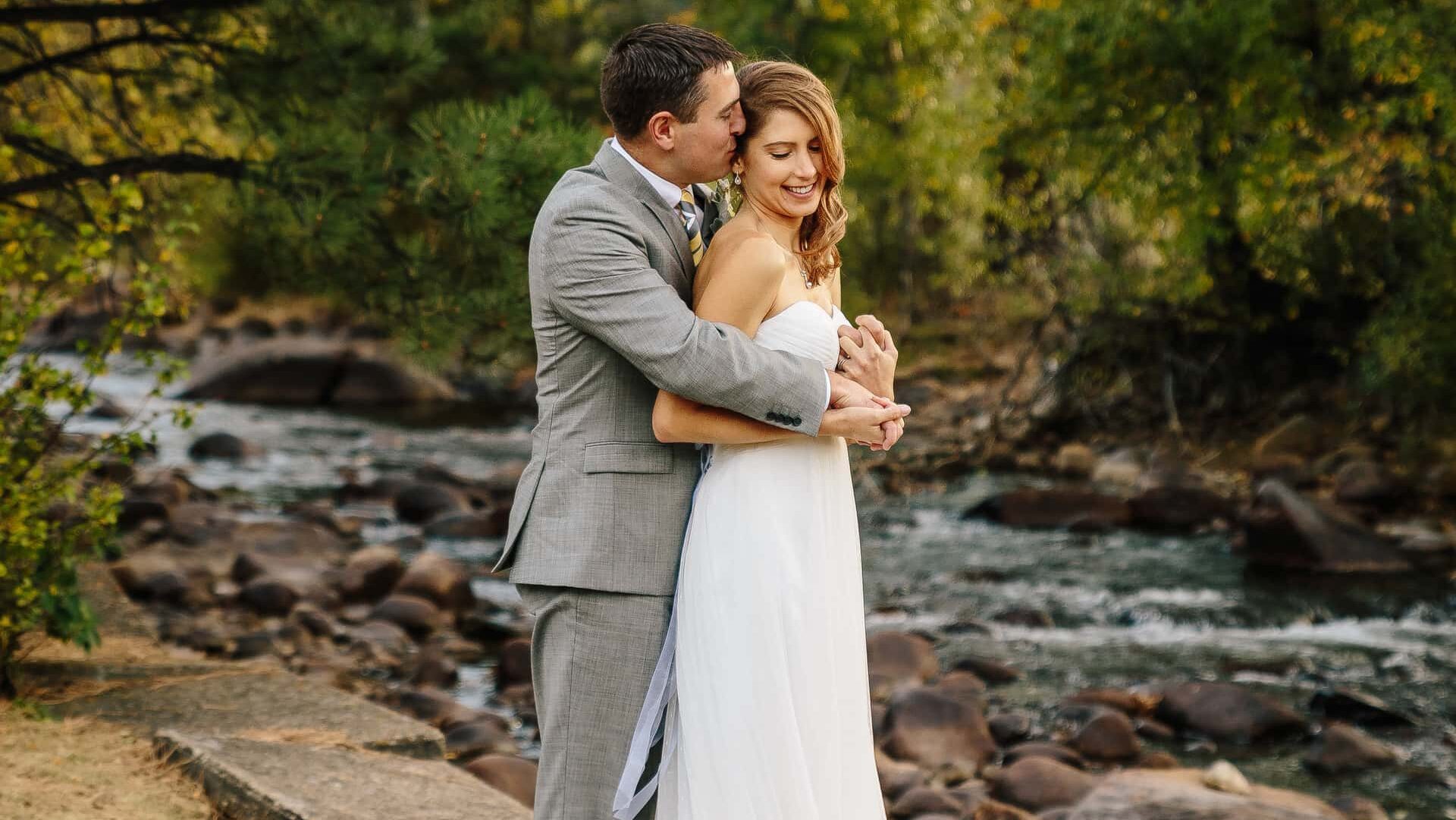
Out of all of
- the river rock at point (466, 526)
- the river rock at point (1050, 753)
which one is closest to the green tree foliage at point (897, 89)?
the river rock at point (466, 526)

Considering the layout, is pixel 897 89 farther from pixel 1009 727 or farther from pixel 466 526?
pixel 1009 727

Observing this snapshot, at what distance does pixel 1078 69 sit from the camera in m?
12.5

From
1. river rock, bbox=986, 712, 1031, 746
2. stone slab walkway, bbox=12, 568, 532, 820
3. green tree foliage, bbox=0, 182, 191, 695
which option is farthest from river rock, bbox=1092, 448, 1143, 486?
green tree foliage, bbox=0, 182, 191, 695

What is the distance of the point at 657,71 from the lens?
8.90 ft

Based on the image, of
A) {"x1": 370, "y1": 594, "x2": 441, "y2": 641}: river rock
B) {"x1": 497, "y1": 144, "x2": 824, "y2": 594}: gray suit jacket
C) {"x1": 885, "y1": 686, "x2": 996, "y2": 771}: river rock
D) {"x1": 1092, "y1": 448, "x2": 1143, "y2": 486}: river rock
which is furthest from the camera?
{"x1": 1092, "y1": 448, "x2": 1143, "y2": 486}: river rock

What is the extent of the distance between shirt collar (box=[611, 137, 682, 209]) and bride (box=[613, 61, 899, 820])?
0.11 m

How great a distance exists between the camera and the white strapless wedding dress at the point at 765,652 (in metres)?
2.72

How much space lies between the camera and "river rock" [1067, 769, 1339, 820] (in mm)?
5227

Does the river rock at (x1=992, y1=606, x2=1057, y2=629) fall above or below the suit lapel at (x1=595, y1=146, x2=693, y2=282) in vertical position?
below

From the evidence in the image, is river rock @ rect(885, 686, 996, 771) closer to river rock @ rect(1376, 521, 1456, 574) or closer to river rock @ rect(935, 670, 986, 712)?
river rock @ rect(935, 670, 986, 712)

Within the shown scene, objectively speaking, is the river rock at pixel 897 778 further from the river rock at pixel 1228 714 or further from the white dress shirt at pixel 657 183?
the white dress shirt at pixel 657 183

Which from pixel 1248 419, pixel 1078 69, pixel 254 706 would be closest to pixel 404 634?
pixel 254 706

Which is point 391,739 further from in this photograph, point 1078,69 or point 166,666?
point 1078,69

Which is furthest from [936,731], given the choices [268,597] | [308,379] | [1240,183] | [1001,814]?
[308,379]
